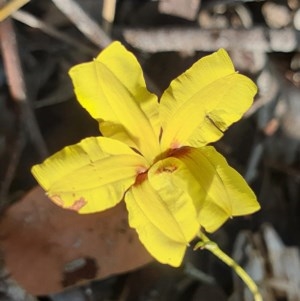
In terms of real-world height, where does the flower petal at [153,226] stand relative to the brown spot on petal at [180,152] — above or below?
below

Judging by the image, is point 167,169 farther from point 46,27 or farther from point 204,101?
point 46,27

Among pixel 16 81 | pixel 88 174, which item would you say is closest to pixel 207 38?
pixel 16 81

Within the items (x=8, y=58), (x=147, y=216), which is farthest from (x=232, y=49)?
(x=147, y=216)

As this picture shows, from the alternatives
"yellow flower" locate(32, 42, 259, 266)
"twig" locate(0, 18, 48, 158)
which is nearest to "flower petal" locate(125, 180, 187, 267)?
"yellow flower" locate(32, 42, 259, 266)

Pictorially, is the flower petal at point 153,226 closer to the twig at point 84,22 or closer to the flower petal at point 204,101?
the flower petal at point 204,101

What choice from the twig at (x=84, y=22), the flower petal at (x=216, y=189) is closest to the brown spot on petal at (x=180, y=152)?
the flower petal at (x=216, y=189)

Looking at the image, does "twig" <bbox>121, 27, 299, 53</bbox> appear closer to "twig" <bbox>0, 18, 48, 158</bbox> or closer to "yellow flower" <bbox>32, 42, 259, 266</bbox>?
"twig" <bbox>0, 18, 48, 158</bbox>
